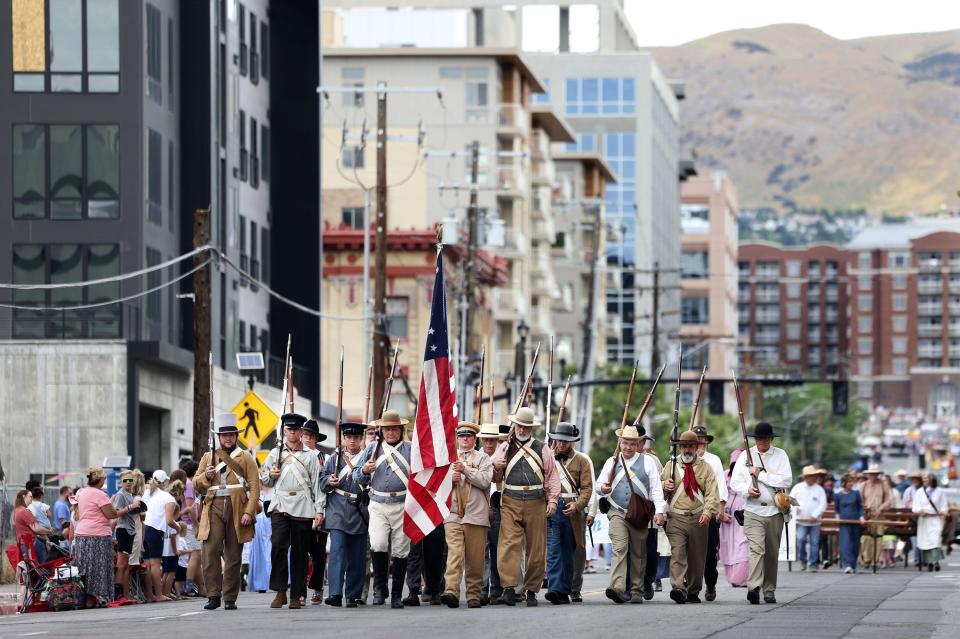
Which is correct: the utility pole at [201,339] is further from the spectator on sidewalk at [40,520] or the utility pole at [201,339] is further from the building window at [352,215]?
the building window at [352,215]

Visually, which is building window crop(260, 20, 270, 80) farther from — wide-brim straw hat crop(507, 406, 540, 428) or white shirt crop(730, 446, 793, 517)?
wide-brim straw hat crop(507, 406, 540, 428)

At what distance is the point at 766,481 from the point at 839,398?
145ft

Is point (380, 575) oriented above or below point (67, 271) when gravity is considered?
below

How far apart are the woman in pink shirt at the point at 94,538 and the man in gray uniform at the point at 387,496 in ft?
12.9

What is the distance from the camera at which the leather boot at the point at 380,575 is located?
2359 centimetres

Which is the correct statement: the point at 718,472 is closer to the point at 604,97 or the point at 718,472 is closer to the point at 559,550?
the point at 559,550

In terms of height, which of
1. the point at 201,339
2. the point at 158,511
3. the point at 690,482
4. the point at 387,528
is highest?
the point at 201,339

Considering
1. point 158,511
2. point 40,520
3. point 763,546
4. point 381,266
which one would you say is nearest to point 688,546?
point 763,546

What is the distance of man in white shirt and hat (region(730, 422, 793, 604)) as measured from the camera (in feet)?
79.1

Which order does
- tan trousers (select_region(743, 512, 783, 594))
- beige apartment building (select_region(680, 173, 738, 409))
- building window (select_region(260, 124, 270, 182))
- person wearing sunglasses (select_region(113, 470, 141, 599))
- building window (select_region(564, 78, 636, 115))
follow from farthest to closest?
beige apartment building (select_region(680, 173, 738, 409)) → building window (select_region(564, 78, 636, 115)) → building window (select_region(260, 124, 270, 182)) → person wearing sunglasses (select_region(113, 470, 141, 599)) → tan trousers (select_region(743, 512, 783, 594))

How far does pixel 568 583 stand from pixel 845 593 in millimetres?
5359

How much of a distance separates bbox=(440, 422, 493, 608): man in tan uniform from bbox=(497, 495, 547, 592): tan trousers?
20cm

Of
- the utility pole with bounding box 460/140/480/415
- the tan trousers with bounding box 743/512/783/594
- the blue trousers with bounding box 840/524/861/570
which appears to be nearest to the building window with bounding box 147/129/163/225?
the utility pole with bounding box 460/140/480/415

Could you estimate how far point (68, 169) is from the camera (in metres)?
50.4
